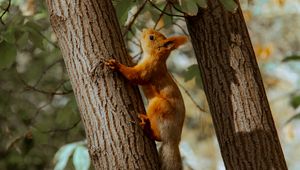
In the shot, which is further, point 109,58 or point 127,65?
point 127,65

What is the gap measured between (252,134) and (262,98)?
6.6 inches

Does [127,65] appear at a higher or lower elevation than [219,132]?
higher

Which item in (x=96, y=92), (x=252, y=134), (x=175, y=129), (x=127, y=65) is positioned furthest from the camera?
(x=252, y=134)

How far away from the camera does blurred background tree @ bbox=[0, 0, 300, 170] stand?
266 centimetres

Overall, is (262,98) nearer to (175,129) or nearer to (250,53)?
(250,53)

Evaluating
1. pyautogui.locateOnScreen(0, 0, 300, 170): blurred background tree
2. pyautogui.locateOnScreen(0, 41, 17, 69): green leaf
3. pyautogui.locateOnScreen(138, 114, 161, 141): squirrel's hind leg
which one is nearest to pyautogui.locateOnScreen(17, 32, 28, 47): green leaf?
pyautogui.locateOnScreen(0, 0, 300, 170): blurred background tree

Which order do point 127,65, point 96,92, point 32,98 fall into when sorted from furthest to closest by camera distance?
point 32,98 < point 127,65 < point 96,92

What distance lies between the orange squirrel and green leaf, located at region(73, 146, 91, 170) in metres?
0.36

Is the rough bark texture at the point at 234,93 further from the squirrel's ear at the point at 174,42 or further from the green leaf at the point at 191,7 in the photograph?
the green leaf at the point at 191,7

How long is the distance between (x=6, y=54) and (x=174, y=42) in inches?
29.4

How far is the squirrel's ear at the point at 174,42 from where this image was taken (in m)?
2.55

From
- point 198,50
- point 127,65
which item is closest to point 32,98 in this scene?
point 198,50

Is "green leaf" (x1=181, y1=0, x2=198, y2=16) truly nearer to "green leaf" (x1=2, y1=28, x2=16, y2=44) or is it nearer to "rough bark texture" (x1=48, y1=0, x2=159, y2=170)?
"rough bark texture" (x1=48, y1=0, x2=159, y2=170)

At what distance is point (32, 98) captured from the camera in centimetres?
546
